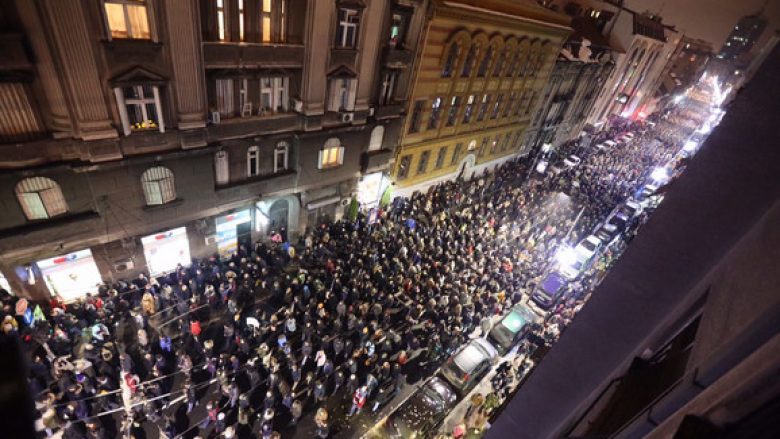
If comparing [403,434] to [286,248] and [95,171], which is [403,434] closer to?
[286,248]

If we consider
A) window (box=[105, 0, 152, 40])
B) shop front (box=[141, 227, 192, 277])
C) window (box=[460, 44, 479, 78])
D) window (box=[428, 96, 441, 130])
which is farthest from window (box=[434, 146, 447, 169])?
window (box=[105, 0, 152, 40])

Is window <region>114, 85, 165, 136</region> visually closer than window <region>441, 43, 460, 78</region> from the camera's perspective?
Yes

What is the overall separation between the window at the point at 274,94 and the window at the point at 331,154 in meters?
3.24

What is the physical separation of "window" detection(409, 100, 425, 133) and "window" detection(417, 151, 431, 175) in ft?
8.33

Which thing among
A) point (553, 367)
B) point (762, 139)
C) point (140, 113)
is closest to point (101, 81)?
point (140, 113)

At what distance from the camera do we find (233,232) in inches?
774

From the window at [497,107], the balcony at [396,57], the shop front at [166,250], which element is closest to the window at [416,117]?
the balcony at [396,57]

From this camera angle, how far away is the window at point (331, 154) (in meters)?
20.9

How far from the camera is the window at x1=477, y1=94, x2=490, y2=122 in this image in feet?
98.5

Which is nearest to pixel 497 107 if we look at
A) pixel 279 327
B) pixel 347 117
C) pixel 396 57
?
pixel 396 57

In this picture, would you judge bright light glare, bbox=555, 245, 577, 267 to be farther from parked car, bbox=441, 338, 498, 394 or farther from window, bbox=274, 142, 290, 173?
window, bbox=274, 142, 290, 173

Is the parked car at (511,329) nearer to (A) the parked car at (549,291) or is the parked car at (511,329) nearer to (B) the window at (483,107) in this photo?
(A) the parked car at (549,291)

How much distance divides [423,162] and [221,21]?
16.8 metres

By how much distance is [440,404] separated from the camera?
1408cm
